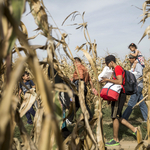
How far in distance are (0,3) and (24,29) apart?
0.81 m

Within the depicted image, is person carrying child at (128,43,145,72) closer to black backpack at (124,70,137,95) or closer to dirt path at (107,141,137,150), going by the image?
black backpack at (124,70,137,95)

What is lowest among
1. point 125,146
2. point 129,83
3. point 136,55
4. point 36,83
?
point 125,146

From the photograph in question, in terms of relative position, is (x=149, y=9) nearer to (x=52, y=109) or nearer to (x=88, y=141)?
(x=88, y=141)

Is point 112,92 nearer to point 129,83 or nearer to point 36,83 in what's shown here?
point 129,83

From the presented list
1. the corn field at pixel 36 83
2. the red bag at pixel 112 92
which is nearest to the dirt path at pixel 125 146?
the red bag at pixel 112 92

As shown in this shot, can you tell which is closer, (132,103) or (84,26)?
(84,26)

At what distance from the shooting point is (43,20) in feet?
3.09

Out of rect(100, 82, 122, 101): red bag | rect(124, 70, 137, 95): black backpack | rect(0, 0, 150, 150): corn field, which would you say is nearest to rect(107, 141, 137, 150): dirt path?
rect(100, 82, 122, 101): red bag

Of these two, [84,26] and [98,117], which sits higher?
[84,26]

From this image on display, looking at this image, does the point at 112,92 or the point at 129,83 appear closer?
the point at 112,92

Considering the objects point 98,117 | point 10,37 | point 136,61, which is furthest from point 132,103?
point 10,37

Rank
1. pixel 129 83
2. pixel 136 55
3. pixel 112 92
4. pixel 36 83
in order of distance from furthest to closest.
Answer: pixel 136 55, pixel 129 83, pixel 112 92, pixel 36 83

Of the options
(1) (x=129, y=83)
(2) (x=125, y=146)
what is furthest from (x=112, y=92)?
(2) (x=125, y=146)

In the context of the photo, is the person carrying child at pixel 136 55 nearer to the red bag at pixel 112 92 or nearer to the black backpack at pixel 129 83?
the black backpack at pixel 129 83
